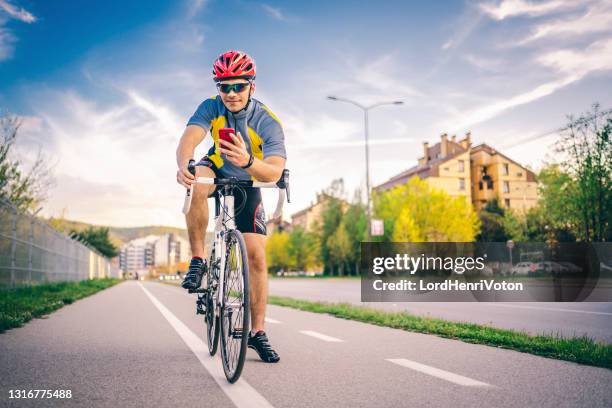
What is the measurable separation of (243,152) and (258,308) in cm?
175

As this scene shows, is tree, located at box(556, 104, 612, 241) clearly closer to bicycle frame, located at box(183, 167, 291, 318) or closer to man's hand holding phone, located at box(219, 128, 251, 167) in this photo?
bicycle frame, located at box(183, 167, 291, 318)

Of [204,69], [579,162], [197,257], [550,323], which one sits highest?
[579,162]

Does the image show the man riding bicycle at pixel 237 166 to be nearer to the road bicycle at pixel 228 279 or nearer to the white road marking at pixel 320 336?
the road bicycle at pixel 228 279

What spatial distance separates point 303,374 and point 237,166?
1686 millimetres

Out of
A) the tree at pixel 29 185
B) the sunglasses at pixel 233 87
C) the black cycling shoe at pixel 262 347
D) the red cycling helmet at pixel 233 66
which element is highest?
the tree at pixel 29 185

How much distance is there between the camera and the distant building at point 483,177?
76250mm

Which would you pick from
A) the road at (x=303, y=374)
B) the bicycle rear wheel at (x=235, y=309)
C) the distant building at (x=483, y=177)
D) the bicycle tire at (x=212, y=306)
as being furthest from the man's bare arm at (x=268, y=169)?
the distant building at (x=483, y=177)

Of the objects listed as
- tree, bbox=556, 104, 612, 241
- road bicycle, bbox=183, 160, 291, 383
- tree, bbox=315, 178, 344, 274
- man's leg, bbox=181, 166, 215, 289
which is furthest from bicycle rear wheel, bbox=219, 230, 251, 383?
tree, bbox=315, 178, 344, 274

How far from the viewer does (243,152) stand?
3646 millimetres

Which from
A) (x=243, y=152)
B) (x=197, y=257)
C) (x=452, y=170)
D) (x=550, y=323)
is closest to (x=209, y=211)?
(x=197, y=257)

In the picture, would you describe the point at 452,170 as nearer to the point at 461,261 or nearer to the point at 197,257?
the point at 461,261

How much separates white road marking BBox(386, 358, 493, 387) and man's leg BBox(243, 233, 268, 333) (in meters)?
1.28

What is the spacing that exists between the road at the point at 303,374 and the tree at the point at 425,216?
4416cm

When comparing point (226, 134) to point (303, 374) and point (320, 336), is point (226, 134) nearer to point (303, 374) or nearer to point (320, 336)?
A: point (303, 374)
